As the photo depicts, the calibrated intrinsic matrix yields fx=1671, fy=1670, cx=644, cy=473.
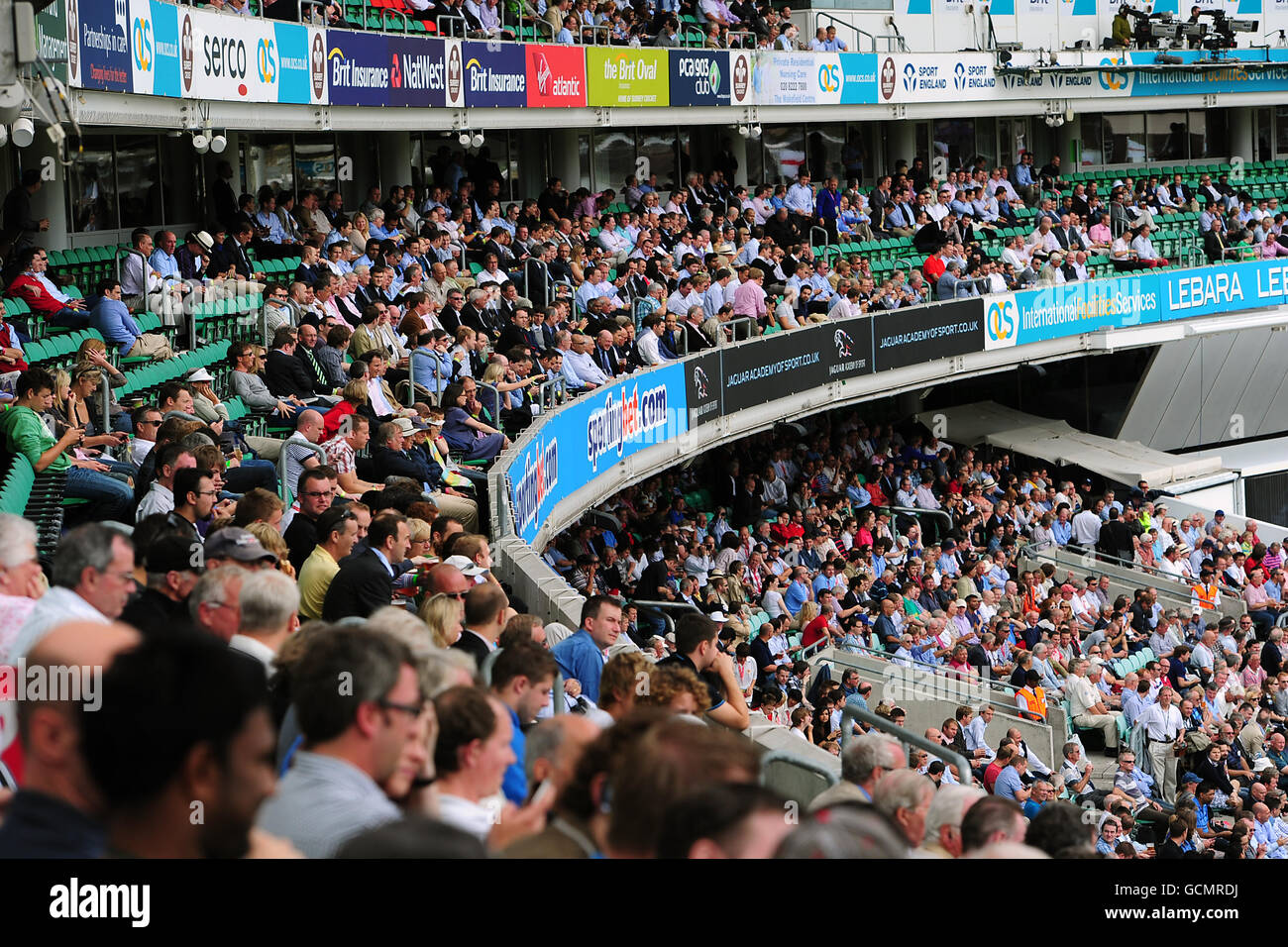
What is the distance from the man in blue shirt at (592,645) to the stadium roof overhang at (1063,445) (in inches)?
722

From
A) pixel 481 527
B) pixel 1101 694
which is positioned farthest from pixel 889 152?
pixel 481 527

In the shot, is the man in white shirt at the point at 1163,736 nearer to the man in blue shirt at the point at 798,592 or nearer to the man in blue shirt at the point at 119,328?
the man in blue shirt at the point at 798,592

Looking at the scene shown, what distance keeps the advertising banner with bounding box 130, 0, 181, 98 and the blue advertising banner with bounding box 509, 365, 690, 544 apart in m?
4.22

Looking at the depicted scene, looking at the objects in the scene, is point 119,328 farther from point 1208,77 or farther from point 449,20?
point 1208,77

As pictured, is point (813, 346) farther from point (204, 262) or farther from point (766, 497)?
point (204, 262)

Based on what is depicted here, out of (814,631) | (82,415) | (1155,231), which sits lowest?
(814,631)

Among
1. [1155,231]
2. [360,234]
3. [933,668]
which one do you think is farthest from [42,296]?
[1155,231]

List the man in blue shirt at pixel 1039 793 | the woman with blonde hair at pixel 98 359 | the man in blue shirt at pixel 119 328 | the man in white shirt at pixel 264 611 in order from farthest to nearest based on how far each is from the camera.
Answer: the man in blue shirt at pixel 119 328
the man in blue shirt at pixel 1039 793
the woman with blonde hair at pixel 98 359
the man in white shirt at pixel 264 611

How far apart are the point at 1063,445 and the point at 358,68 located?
39.4 ft

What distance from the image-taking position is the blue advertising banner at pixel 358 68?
17.0m

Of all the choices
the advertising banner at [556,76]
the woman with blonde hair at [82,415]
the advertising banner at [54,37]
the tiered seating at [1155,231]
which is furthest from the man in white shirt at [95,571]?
the tiered seating at [1155,231]

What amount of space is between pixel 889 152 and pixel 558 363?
16.2 metres

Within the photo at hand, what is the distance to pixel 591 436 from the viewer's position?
45.9ft

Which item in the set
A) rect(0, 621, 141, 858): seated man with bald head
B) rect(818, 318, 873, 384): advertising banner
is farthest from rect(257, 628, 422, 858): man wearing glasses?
rect(818, 318, 873, 384): advertising banner
